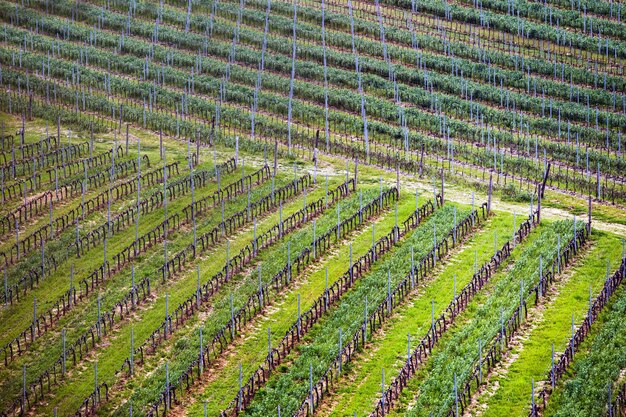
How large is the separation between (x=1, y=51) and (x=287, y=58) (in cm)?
2016

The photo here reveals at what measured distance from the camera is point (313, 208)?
56.3 meters

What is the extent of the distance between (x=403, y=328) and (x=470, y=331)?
8.38 ft

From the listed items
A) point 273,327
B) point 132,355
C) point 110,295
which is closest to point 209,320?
point 273,327

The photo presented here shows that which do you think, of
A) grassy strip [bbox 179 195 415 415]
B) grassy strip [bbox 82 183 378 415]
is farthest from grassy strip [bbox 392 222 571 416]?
grassy strip [bbox 82 183 378 415]

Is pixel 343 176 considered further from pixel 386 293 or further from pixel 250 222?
pixel 386 293

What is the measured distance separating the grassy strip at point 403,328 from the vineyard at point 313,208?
117mm

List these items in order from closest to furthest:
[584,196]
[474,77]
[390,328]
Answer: [390,328] → [584,196] → [474,77]

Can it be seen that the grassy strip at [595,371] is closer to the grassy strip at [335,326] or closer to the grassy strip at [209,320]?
the grassy strip at [335,326]

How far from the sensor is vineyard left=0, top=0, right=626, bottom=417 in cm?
4153

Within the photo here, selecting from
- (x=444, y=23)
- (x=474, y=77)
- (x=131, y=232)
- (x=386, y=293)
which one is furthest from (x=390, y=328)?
(x=444, y=23)

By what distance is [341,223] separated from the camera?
177 feet

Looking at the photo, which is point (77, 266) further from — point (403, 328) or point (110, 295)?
point (403, 328)

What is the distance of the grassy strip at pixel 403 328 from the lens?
40188 millimetres

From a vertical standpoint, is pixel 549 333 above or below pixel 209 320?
above
